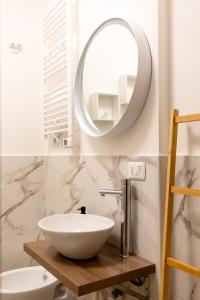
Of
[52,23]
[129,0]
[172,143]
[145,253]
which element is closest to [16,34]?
[52,23]

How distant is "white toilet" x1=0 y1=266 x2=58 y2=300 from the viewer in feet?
5.72

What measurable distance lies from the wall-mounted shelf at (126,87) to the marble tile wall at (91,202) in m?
0.29

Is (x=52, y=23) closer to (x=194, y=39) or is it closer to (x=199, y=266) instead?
(x=194, y=39)

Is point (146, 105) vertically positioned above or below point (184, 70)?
below

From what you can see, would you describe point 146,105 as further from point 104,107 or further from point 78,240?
point 78,240

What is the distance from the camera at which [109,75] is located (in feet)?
5.18

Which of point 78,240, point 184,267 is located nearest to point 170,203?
point 184,267

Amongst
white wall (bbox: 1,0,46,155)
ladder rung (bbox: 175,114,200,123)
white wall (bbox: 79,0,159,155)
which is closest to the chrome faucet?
white wall (bbox: 79,0,159,155)

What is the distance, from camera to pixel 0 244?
219 centimetres

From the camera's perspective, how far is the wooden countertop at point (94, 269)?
114cm

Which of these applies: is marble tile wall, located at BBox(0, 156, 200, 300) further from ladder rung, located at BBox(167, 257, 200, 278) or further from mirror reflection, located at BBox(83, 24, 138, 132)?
mirror reflection, located at BBox(83, 24, 138, 132)

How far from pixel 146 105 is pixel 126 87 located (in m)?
0.15

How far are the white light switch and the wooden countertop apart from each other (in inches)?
14.5

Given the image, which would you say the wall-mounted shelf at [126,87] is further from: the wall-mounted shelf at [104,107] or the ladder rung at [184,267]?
the ladder rung at [184,267]
